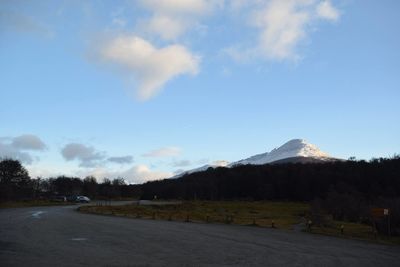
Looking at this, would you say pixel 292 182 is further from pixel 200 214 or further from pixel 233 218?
pixel 233 218

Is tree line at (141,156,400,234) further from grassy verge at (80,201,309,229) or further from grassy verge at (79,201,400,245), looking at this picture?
grassy verge at (79,201,400,245)

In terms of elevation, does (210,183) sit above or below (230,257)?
above

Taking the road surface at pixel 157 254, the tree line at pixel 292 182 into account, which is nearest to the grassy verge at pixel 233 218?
the road surface at pixel 157 254

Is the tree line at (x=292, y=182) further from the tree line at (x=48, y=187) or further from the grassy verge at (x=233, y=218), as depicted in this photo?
the grassy verge at (x=233, y=218)

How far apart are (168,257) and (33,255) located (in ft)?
14.4

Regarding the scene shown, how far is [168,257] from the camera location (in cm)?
1705

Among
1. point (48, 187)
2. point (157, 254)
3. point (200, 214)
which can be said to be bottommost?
point (157, 254)

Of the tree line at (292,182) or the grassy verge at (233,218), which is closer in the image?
the grassy verge at (233,218)

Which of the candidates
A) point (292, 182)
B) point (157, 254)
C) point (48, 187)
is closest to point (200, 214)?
point (157, 254)

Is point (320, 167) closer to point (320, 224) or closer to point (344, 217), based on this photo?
point (344, 217)

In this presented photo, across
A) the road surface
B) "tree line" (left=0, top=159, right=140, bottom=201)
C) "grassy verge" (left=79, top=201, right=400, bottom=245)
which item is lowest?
the road surface

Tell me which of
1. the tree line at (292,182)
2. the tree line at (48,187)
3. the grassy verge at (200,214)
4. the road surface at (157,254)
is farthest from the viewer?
the tree line at (292,182)

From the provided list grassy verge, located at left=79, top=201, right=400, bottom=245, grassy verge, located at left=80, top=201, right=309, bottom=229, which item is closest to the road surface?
grassy verge, located at left=79, top=201, right=400, bottom=245

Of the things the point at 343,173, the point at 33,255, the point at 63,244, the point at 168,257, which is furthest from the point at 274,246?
the point at 343,173
